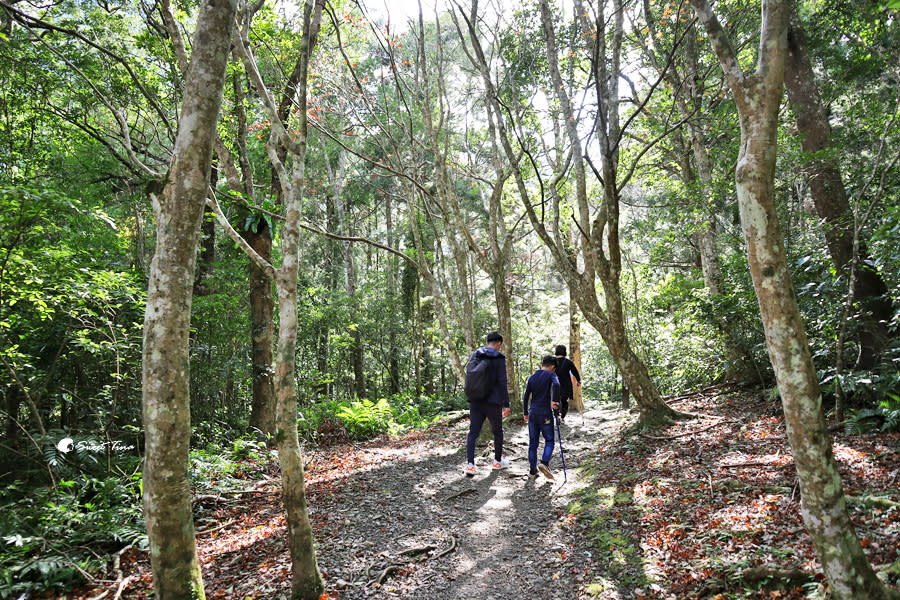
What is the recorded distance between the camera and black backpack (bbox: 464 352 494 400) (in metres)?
7.56

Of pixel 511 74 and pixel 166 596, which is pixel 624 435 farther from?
pixel 511 74

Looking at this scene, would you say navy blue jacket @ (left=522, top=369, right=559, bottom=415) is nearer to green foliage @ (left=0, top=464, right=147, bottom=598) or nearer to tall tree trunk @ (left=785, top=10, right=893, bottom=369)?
tall tree trunk @ (left=785, top=10, right=893, bottom=369)

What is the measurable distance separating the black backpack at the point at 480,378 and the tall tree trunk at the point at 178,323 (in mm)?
4880

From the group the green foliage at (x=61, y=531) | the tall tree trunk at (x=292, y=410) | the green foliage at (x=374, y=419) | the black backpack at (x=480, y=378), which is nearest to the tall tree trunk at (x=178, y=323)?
the tall tree trunk at (x=292, y=410)

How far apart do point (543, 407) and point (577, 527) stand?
2210 millimetres

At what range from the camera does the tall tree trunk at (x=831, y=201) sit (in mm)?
6438

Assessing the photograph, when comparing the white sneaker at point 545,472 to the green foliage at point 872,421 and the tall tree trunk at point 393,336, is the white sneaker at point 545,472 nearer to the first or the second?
the green foliage at point 872,421

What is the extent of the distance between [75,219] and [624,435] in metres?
10.8

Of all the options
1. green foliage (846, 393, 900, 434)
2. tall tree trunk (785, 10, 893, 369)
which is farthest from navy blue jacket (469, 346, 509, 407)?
tall tree trunk (785, 10, 893, 369)

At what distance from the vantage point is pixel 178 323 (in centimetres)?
319

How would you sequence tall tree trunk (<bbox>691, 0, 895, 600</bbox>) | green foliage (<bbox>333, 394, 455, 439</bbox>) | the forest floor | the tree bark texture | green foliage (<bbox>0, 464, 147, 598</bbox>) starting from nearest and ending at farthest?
tall tree trunk (<bbox>691, 0, 895, 600</bbox>)
the forest floor
green foliage (<bbox>0, 464, 147, 598</bbox>)
the tree bark texture
green foliage (<bbox>333, 394, 455, 439</bbox>)

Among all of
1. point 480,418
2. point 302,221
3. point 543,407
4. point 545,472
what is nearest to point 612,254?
point 543,407

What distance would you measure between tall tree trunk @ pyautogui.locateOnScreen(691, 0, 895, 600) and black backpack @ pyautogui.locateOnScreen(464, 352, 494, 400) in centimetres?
478

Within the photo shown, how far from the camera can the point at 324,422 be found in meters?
11.9
